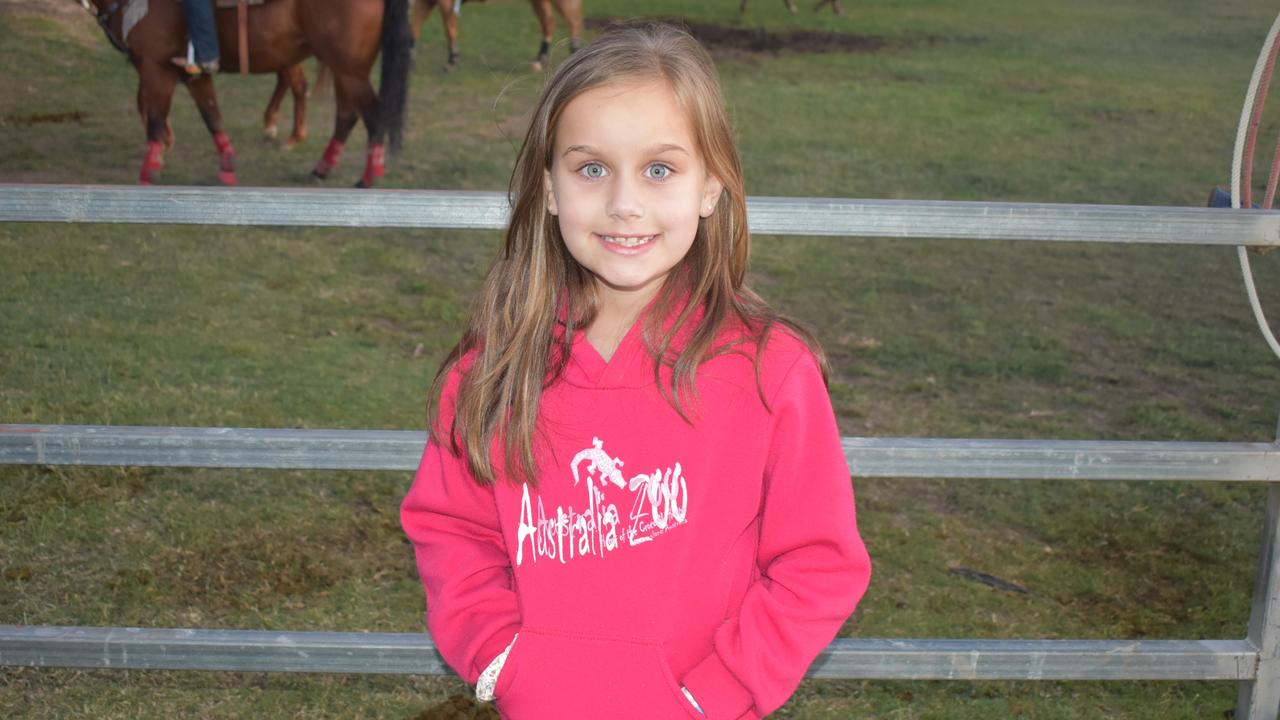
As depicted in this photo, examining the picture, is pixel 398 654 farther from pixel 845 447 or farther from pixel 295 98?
pixel 295 98

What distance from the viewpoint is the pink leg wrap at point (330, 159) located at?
7629mm

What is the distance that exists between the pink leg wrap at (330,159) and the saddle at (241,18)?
0.68 m

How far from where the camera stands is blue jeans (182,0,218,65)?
692 cm

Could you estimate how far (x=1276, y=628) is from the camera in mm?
2266

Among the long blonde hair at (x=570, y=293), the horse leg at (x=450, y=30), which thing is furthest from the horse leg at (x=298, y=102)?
the long blonde hair at (x=570, y=293)

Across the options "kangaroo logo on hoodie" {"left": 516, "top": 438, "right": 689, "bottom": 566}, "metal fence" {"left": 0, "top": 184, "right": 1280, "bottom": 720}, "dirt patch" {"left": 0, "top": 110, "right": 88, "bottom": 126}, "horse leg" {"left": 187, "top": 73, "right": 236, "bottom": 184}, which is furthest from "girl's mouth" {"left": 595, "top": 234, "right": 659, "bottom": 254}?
"dirt patch" {"left": 0, "top": 110, "right": 88, "bottom": 126}

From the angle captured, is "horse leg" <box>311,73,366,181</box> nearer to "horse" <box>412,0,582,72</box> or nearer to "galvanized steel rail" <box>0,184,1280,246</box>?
"horse" <box>412,0,582,72</box>

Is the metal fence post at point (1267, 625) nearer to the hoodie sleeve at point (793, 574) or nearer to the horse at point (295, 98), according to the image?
the hoodie sleeve at point (793, 574)

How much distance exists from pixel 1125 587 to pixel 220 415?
9.36 feet

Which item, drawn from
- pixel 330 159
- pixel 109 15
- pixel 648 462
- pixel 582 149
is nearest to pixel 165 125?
pixel 109 15

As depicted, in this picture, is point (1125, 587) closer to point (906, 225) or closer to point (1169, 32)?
point (906, 225)

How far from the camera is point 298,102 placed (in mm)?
8484

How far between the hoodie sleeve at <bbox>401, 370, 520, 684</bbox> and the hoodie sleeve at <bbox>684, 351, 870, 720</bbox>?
255 millimetres

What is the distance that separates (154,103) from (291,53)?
0.86 metres
